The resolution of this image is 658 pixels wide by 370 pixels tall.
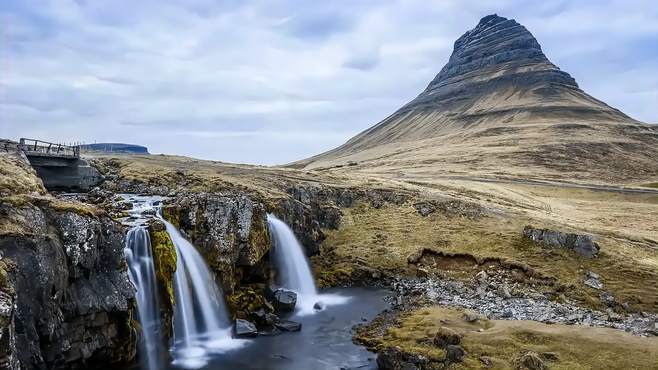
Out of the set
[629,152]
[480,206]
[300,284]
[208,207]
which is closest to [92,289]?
[208,207]

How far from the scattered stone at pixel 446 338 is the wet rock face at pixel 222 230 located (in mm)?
14539

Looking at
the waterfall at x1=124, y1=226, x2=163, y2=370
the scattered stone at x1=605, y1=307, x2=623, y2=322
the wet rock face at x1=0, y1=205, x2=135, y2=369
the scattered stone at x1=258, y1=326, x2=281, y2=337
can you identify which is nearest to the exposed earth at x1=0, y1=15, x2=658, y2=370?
the wet rock face at x1=0, y1=205, x2=135, y2=369

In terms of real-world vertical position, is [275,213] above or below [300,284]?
above

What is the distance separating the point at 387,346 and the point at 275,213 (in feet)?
64.0

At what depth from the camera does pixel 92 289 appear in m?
22.9

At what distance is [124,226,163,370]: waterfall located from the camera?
2597cm

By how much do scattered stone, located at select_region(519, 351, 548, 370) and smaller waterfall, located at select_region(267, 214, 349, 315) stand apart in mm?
16607

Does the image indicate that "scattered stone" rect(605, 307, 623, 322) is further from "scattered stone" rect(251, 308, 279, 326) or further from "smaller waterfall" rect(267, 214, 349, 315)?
"scattered stone" rect(251, 308, 279, 326)

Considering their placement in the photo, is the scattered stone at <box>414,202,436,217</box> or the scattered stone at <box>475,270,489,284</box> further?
the scattered stone at <box>414,202,436,217</box>

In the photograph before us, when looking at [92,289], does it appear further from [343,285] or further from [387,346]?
[343,285]

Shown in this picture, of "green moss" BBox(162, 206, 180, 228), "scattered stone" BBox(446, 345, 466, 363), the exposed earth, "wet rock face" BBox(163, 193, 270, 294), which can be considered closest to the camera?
the exposed earth

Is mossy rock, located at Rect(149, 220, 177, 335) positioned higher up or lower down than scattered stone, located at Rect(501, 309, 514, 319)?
higher up

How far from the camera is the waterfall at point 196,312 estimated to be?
27.7m

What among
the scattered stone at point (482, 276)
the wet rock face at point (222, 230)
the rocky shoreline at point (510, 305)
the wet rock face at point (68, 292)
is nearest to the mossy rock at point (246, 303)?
the wet rock face at point (222, 230)
